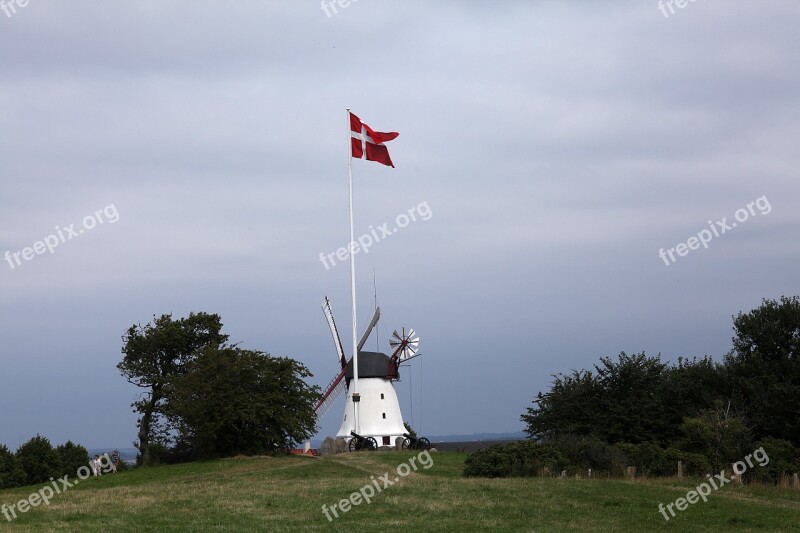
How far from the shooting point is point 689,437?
43094 millimetres

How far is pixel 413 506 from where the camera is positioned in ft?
83.6

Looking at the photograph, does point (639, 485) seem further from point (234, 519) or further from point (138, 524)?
point (138, 524)

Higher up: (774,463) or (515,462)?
(515,462)

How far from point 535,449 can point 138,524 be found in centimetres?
1851

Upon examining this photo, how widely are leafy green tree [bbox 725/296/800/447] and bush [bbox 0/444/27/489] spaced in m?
40.3

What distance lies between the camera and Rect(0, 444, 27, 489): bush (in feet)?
167

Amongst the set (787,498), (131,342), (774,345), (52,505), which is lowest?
(787,498)

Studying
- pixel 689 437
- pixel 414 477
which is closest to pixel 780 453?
pixel 689 437

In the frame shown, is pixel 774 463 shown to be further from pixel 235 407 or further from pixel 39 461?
pixel 39 461

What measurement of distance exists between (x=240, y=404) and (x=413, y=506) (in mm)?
22365

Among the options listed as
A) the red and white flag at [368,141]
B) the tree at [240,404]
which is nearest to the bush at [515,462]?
the tree at [240,404]

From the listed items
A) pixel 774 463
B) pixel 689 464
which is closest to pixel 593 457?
pixel 689 464

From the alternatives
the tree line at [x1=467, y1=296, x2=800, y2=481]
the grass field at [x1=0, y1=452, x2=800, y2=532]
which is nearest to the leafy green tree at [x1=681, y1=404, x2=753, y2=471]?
the tree line at [x1=467, y1=296, x2=800, y2=481]

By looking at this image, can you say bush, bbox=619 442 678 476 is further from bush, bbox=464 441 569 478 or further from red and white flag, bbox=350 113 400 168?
red and white flag, bbox=350 113 400 168
